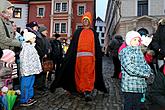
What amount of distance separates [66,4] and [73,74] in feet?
123

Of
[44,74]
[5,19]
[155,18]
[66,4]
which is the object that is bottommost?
[44,74]

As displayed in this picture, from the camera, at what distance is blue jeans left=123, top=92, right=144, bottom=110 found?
453 cm

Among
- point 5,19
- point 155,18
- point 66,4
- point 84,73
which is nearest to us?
point 5,19

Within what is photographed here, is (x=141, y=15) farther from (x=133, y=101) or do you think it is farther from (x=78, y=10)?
(x=133, y=101)

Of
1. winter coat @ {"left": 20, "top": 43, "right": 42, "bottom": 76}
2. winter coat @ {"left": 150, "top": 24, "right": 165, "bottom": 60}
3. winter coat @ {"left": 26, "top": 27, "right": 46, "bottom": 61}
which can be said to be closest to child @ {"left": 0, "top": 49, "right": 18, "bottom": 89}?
winter coat @ {"left": 20, "top": 43, "right": 42, "bottom": 76}

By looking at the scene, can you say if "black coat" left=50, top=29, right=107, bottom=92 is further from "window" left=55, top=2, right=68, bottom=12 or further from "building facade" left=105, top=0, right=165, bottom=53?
"window" left=55, top=2, right=68, bottom=12

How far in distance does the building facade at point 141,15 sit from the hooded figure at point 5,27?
108ft

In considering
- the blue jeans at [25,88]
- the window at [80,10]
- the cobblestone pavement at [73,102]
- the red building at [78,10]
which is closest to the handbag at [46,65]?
the cobblestone pavement at [73,102]

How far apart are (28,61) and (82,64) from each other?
4.65 ft

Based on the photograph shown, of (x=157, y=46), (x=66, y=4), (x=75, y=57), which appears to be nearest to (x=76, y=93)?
(x=75, y=57)

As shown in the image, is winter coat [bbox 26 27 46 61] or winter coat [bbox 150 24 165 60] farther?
winter coat [bbox 26 27 46 61]

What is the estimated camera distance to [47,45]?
8.09m

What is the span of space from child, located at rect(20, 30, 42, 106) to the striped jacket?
2.44m

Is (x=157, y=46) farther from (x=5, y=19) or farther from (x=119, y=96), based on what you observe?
(x=5, y=19)
